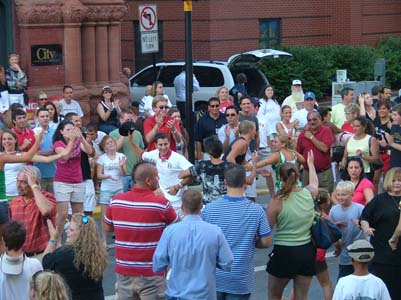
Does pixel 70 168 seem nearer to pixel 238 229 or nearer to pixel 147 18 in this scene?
pixel 238 229

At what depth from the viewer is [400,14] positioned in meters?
37.7

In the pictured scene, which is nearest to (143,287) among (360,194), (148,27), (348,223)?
(348,223)

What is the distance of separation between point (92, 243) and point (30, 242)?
195 cm

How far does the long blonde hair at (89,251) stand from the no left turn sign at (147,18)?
12017 millimetres

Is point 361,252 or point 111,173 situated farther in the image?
point 111,173

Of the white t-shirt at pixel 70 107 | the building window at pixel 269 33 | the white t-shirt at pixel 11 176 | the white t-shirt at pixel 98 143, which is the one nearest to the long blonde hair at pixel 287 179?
the white t-shirt at pixel 11 176

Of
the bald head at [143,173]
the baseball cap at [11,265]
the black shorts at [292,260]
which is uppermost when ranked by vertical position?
the bald head at [143,173]

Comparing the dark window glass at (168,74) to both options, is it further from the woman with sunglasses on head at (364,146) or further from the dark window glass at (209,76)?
the woman with sunglasses on head at (364,146)

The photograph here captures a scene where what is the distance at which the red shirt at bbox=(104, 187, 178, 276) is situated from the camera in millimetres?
8734

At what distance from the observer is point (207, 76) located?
2602 centimetres

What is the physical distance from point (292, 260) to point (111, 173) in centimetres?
512

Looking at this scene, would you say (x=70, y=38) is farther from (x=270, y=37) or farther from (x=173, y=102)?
(x=270, y=37)

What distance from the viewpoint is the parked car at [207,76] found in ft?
84.5

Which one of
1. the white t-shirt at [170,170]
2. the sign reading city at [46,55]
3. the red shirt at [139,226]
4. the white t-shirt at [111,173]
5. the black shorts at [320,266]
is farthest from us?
the sign reading city at [46,55]
